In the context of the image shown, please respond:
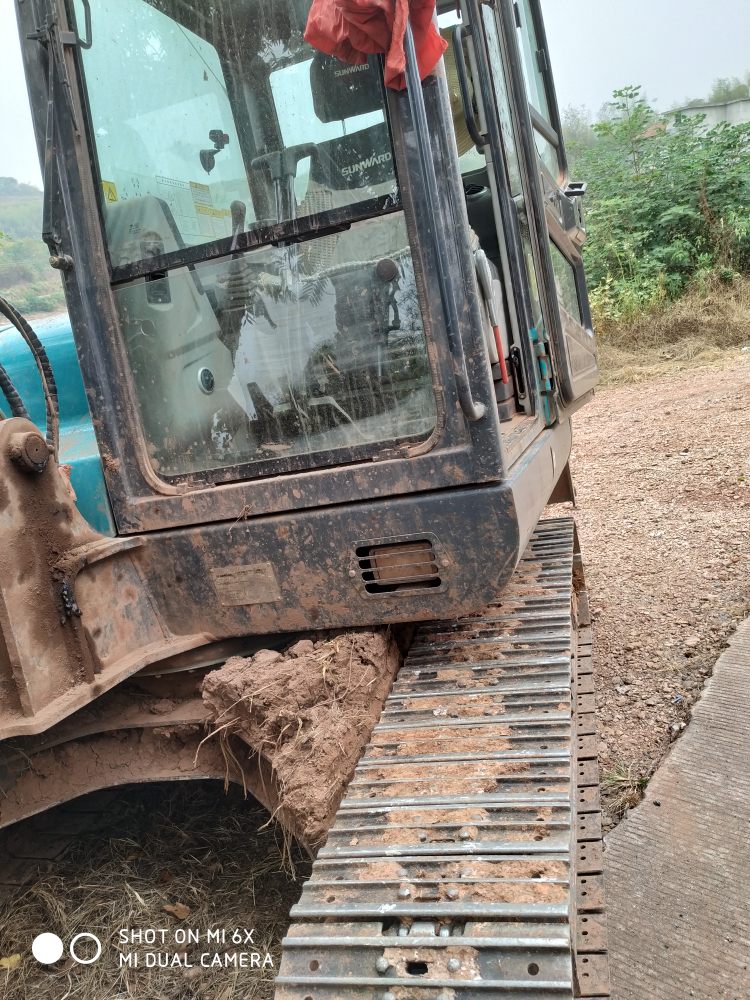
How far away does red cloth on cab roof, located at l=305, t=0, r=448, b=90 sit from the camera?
1761 millimetres

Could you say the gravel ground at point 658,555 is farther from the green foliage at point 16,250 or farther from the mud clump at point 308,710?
the green foliage at point 16,250

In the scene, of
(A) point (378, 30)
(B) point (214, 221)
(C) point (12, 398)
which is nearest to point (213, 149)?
(B) point (214, 221)

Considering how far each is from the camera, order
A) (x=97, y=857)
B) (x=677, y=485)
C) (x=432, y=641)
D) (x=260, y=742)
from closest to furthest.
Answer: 1. (x=260, y=742)
2. (x=432, y=641)
3. (x=97, y=857)
4. (x=677, y=485)

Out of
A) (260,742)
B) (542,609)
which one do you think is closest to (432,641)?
(542,609)

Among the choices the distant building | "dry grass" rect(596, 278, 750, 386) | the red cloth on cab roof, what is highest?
the distant building

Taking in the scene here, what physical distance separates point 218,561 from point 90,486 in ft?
1.41

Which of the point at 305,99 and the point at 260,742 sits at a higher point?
the point at 305,99

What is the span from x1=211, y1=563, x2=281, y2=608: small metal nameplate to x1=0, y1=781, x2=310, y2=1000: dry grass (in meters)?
0.57

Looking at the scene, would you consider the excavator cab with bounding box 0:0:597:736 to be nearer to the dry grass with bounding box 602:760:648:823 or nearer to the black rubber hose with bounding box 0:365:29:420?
the black rubber hose with bounding box 0:365:29:420

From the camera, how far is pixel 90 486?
2268 mm

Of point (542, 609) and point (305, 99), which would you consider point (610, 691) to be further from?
point (305, 99)

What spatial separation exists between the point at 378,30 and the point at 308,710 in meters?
1.56

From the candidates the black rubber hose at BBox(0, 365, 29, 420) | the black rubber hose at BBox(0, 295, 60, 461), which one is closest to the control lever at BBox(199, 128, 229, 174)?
the black rubber hose at BBox(0, 295, 60, 461)

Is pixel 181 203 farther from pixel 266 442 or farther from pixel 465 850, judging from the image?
pixel 465 850
